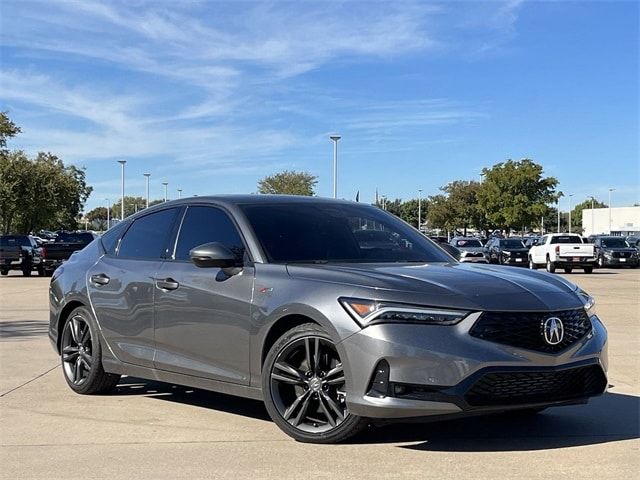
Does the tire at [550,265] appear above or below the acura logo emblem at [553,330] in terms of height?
below

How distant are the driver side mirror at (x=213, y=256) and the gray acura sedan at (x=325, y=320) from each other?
1cm

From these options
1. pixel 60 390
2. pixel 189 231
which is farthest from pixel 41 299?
pixel 189 231

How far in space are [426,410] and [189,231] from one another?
2.61 metres

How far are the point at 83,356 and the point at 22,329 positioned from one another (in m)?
5.57

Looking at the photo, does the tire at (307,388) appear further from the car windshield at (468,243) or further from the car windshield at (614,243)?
the car windshield at (468,243)

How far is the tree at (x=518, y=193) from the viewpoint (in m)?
68.8

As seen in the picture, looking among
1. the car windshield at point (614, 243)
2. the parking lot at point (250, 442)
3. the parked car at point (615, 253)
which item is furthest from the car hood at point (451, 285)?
the car windshield at point (614, 243)

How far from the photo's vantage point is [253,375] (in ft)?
18.0

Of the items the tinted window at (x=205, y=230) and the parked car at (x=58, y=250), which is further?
the parked car at (x=58, y=250)

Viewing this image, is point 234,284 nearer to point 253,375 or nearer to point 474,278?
point 253,375

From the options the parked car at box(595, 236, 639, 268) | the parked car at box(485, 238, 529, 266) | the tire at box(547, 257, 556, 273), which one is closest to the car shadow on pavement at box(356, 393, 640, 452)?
the tire at box(547, 257, 556, 273)

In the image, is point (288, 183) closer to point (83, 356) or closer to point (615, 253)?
point (615, 253)

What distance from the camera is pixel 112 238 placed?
7.32 metres

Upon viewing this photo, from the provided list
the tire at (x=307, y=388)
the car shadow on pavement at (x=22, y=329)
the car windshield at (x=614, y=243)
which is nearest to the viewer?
the tire at (x=307, y=388)
